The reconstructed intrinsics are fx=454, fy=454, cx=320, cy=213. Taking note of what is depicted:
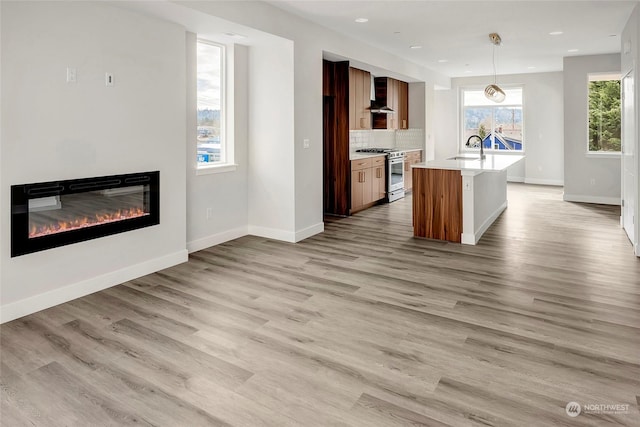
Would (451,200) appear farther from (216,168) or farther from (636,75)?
(216,168)

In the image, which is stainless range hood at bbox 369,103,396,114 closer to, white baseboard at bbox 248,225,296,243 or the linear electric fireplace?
white baseboard at bbox 248,225,296,243

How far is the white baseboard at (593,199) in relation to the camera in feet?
26.1

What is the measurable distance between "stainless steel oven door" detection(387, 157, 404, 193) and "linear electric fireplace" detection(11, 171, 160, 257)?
4973mm

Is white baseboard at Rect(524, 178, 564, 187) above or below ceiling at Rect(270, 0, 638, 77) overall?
below

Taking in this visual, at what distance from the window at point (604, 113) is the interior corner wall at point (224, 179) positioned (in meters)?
6.29

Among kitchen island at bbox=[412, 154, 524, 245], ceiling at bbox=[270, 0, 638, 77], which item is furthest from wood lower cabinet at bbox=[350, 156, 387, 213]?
ceiling at bbox=[270, 0, 638, 77]

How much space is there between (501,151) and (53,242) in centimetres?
1010

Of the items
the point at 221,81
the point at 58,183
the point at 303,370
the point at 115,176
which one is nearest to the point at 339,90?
the point at 221,81

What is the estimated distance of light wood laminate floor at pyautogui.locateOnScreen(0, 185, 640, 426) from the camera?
219 cm

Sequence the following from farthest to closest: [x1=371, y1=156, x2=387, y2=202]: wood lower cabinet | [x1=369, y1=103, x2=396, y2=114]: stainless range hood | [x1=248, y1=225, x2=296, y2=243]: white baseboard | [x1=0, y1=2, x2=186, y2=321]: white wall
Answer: [x1=369, y1=103, x2=396, y2=114]: stainless range hood → [x1=371, y1=156, x2=387, y2=202]: wood lower cabinet → [x1=248, y1=225, x2=296, y2=243]: white baseboard → [x1=0, y1=2, x2=186, y2=321]: white wall

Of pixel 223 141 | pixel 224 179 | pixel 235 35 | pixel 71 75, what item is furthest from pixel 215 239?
pixel 71 75

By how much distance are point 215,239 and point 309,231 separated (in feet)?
3.93

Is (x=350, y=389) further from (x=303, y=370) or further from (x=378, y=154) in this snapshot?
(x=378, y=154)

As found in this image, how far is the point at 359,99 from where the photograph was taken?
24.8 ft
